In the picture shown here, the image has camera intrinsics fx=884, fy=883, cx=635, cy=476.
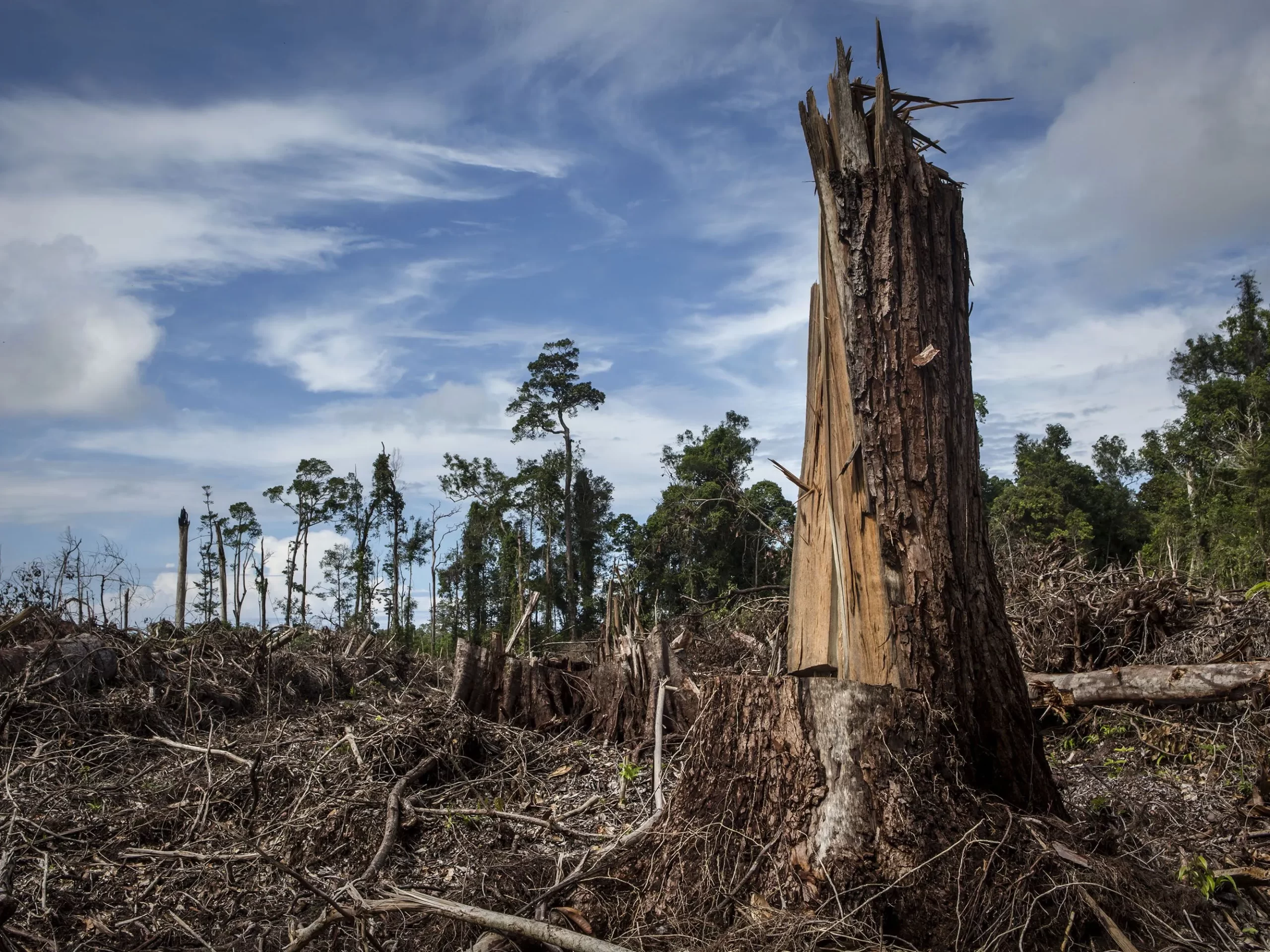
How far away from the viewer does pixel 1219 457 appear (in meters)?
30.1

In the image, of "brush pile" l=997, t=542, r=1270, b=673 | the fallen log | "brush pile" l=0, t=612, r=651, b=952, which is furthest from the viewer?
"brush pile" l=997, t=542, r=1270, b=673

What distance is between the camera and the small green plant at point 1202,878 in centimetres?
405

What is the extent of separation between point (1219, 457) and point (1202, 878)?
3133 centimetres

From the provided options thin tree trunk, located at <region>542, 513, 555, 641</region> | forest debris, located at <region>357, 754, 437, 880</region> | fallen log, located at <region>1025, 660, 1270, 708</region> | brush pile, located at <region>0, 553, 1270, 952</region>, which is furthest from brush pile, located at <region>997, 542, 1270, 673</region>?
thin tree trunk, located at <region>542, 513, 555, 641</region>

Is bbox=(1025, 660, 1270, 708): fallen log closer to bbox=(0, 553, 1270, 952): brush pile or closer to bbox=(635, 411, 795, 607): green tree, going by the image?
bbox=(0, 553, 1270, 952): brush pile

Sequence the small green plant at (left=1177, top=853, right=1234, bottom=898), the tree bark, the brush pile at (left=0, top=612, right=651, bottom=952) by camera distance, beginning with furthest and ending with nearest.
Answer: the brush pile at (left=0, top=612, right=651, bottom=952) → the small green plant at (left=1177, top=853, right=1234, bottom=898) → the tree bark

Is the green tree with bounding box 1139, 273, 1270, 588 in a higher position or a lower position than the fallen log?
higher

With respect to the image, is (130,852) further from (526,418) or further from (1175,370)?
(1175,370)

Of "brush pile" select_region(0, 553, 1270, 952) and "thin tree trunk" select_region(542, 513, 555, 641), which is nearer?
"brush pile" select_region(0, 553, 1270, 952)

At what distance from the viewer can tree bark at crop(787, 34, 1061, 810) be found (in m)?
3.89

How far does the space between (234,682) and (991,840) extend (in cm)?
817

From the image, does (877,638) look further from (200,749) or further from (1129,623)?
(200,749)

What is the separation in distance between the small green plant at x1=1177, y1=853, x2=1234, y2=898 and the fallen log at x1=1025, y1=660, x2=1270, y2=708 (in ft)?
6.86

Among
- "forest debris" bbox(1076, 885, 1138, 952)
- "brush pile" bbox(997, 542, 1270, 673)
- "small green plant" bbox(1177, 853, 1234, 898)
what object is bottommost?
"small green plant" bbox(1177, 853, 1234, 898)
